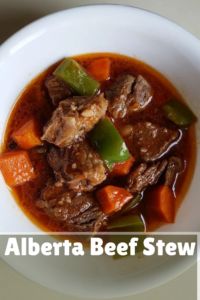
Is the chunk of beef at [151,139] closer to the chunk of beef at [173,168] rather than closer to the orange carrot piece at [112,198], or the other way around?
the chunk of beef at [173,168]

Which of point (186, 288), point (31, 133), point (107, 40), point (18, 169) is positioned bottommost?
point (186, 288)

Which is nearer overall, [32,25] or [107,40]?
[32,25]

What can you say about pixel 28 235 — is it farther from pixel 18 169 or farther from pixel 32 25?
pixel 32 25

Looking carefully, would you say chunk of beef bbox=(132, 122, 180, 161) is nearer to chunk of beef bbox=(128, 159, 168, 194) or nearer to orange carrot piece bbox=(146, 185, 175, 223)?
chunk of beef bbox=(128, 159, 168, 194)

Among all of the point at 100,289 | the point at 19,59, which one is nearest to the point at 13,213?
the point at 100,289

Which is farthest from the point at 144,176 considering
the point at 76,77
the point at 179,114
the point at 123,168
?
the point at 76,77

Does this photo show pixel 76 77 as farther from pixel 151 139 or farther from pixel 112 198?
pixel 112 198
